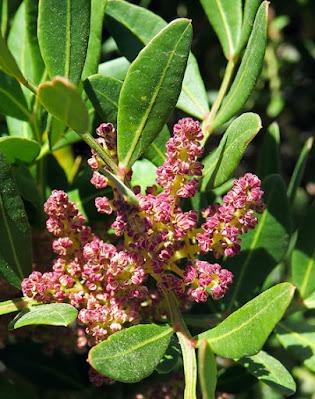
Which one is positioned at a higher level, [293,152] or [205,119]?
[205,119]

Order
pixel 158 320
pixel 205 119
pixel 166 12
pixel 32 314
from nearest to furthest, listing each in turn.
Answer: pixel 32 314 → pixel 158 320 → pixel 205 119 → pixel 166 12

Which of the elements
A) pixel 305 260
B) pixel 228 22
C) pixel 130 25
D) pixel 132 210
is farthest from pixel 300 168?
pixel 132 210

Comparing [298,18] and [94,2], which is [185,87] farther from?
[298,18]

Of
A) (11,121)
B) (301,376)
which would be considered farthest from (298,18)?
(11,121)

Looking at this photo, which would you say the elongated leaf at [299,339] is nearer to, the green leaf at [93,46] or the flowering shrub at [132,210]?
the flowering shrub at [132,210]

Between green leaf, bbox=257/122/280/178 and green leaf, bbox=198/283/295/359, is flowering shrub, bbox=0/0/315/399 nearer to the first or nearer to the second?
green leaf, bbox=198/283/295/359

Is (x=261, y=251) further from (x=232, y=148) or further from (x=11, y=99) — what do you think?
(x=11, y=99)
